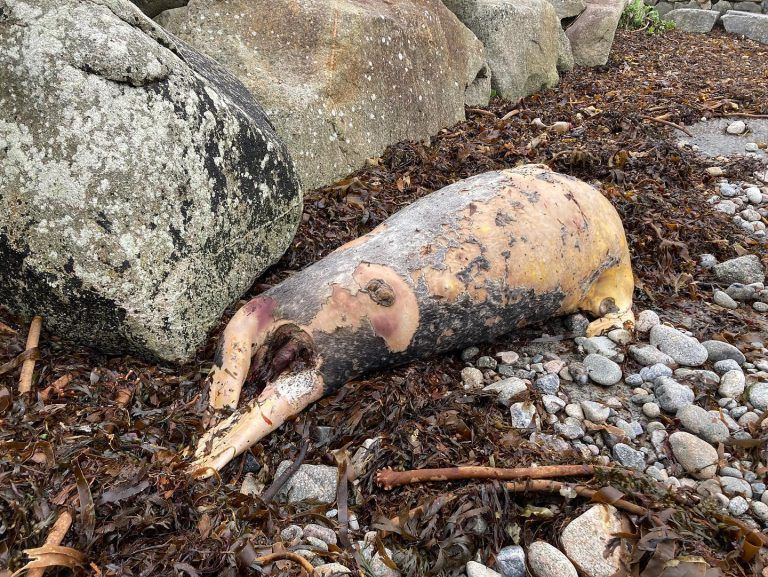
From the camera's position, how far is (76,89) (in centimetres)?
242

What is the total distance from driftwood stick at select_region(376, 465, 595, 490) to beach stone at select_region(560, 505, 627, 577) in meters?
0.16

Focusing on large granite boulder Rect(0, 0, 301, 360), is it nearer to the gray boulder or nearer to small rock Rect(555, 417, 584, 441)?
small rock Rect(555, 417, 584, 441)

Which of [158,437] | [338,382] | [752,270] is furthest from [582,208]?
[158,437]

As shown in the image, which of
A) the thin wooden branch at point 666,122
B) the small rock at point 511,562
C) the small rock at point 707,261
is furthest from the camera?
the thin wooden branch at point 666,122

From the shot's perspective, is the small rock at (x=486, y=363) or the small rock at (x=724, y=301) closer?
the small rock at (x=486, y=363)

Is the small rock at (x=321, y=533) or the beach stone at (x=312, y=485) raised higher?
the small rock at (x=321, y=533)

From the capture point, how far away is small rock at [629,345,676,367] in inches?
116

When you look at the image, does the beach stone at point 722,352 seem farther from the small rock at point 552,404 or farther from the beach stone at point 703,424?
the small rock at point 552,404

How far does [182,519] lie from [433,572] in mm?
840

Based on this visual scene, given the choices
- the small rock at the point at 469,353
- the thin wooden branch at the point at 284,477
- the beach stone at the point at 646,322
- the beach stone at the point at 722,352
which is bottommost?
the beach stone at the point at 722,352

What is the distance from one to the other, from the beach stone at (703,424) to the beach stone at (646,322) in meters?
0.63

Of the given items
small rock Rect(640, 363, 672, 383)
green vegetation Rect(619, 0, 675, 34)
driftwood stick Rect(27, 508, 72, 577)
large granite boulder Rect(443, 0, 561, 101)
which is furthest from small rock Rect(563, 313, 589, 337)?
green vegetation Rect(619, 0, 675, 34)

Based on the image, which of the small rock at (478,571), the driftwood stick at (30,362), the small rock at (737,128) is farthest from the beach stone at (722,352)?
the small rock at (737,128)

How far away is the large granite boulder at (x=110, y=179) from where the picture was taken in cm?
239
